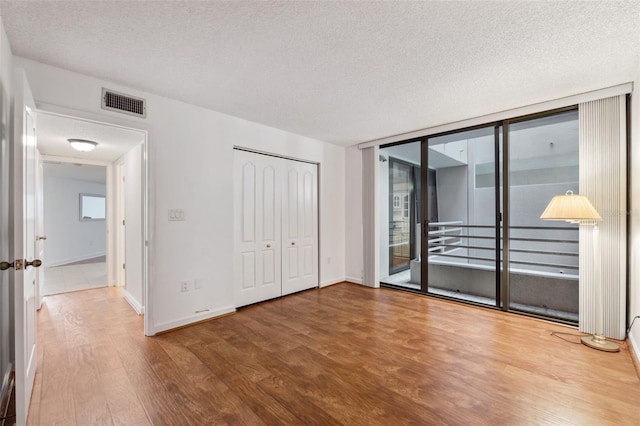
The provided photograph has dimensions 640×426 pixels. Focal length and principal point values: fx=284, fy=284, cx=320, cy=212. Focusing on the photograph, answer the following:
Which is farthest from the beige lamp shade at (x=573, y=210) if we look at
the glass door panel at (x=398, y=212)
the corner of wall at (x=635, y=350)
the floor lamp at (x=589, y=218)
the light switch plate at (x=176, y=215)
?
the light switch plate at (x=176, y=215)

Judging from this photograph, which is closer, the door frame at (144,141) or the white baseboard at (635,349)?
the white baseboard at (635,349)

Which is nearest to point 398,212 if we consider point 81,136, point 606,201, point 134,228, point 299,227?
point 299,227

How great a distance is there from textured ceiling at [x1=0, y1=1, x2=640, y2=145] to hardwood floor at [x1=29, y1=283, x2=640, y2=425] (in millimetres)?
2434

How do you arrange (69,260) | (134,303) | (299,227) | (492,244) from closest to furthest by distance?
(134,303), (299,227), (492,244), (69,260)

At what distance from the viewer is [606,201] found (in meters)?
2.77

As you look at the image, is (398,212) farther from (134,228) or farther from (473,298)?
(134,228)

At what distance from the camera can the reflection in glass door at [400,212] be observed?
5.02m

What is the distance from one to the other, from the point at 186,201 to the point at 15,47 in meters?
1.70

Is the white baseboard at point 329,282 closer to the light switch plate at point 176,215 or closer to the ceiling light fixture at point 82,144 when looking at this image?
the light switch plate at point 176,215

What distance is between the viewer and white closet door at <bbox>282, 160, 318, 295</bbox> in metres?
4.32

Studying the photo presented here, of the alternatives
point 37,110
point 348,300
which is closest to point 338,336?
point 348,300

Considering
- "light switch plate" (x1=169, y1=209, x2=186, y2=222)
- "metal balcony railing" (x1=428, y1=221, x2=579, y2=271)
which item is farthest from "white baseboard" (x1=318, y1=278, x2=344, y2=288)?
"light switch plate" (x1=169, y1=209, x2=186, y2=222)

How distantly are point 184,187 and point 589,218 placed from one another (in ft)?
13.0

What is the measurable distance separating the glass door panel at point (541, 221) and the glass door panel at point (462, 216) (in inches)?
12.7
